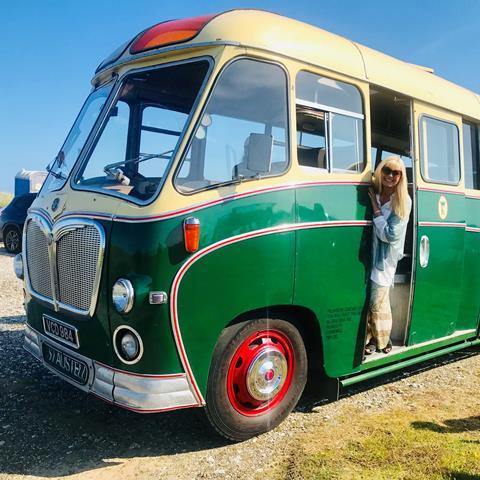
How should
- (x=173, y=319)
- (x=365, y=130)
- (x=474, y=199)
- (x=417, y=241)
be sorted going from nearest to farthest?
(x=173, y=319) < (x=365, y=130) < (x=417, y=241) < (x=474, y=199)

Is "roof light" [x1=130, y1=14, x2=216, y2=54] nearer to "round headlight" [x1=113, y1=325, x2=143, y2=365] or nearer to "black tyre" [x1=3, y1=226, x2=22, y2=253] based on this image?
"round headlight" [x1=113, y1=325, x2=143, y2=365]

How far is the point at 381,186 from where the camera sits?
432cm

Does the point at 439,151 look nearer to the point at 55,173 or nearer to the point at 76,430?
the point at 55,173

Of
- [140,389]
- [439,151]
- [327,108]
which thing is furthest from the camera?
[439,151]

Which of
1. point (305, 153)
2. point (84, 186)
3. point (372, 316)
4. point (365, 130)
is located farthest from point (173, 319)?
point (365, 130)

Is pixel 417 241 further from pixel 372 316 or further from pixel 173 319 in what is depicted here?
pixel 173 319

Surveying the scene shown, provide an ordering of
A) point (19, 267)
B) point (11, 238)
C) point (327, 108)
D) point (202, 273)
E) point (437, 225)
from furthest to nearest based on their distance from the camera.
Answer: point (11, 238) → point (437, 225) → point (19, 267) → point (327, 108) → point (202, 273)

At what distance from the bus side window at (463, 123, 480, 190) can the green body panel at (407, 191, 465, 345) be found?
0.48 m

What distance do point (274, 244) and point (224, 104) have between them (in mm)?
1056

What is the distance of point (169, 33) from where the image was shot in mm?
3721

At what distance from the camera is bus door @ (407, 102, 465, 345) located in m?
4.82

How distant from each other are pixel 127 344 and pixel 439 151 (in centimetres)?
364

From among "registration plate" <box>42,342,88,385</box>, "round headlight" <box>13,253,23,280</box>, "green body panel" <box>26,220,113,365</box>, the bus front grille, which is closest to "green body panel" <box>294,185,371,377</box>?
"green body panel" <box>26,220,113,365</box>

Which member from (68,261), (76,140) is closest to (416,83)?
(76,140)
